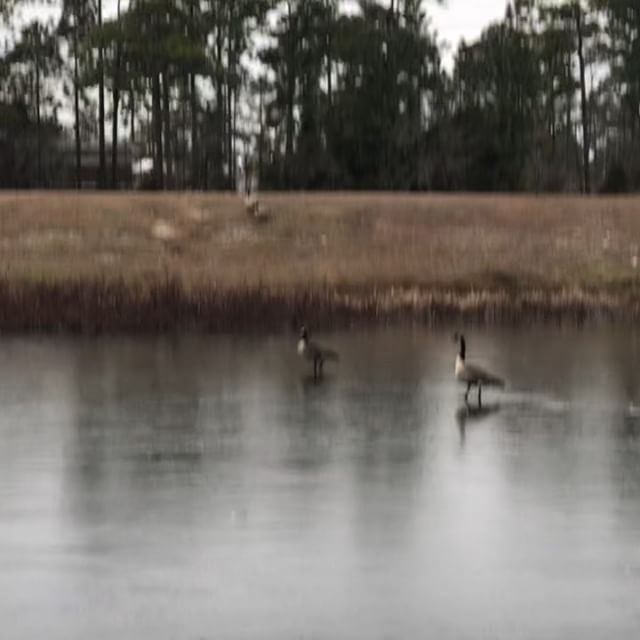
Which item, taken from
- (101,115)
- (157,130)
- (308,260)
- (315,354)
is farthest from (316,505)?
(157,130)

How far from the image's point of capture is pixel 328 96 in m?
61.9

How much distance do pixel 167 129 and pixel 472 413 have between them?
5009 cm

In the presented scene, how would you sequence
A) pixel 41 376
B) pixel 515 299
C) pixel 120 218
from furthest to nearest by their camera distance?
pixel 120 218 < pixel 515 299 < pixel 41 376

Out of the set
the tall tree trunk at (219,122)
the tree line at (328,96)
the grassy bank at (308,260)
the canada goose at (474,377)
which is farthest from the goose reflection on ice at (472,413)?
the tall tree trunk at (219,122)

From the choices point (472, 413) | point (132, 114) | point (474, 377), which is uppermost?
point (132, 114)

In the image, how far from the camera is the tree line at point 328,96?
2292 inches

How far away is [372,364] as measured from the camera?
782 inches

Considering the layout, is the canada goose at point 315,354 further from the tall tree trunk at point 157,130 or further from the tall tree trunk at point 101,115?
the tall tree trunk at point 101,115

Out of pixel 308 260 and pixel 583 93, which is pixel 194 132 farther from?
pixel 308 260

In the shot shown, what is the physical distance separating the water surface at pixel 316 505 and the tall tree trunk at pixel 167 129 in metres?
43.8

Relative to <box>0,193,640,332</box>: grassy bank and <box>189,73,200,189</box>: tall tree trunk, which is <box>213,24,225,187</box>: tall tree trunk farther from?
<box>0,193,640,332</box>: grassy bank

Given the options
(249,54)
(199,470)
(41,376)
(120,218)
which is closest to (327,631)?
(199,470)

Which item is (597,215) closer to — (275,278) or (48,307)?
(275,278)

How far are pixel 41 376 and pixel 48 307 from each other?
241 inches
